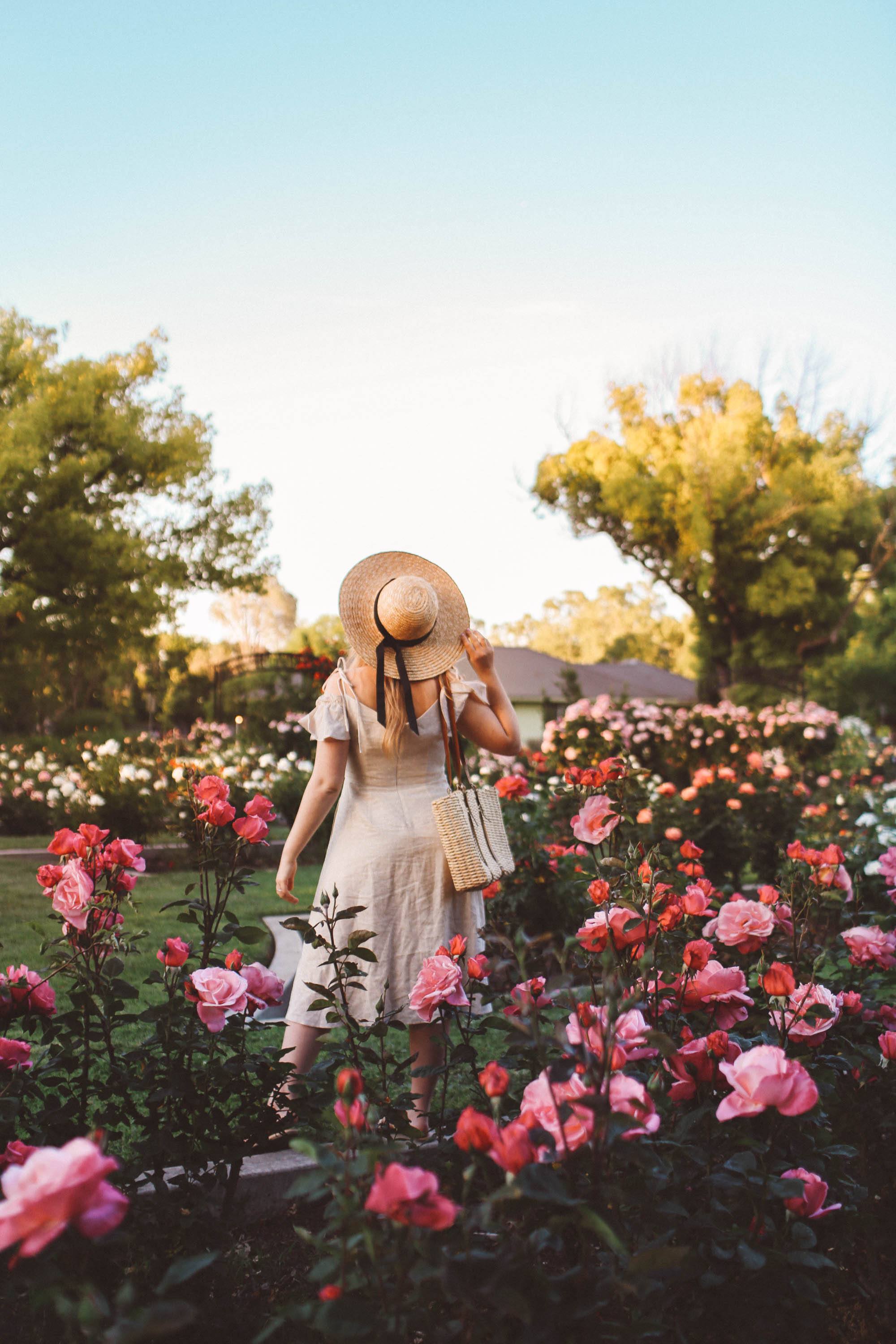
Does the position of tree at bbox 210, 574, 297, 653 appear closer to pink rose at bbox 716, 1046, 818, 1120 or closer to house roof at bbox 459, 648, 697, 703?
house roof at bbox 459, 648, 697, 703

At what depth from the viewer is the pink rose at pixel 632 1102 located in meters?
0.95

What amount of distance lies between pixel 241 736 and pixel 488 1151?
10825mm

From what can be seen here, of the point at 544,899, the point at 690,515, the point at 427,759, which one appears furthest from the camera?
the point at 690,515

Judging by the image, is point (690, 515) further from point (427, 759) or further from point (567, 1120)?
point (567, 1120)

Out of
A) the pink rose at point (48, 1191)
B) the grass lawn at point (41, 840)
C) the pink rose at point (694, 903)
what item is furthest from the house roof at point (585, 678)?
the pink rose at point (48, 1191)

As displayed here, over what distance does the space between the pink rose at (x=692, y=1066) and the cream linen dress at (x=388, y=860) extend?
1.05 metres

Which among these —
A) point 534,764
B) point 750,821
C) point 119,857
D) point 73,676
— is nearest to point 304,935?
point 119,857

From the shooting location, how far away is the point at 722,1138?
1407 mm

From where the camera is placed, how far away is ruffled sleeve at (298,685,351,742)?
2.42 m

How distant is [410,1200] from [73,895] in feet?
3.20

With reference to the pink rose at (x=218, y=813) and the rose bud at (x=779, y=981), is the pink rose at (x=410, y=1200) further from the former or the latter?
the pink rose at (x=218, y=813)

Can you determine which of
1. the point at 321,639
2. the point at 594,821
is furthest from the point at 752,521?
the point at 594,821

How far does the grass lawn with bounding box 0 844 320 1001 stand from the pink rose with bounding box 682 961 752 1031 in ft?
8.09

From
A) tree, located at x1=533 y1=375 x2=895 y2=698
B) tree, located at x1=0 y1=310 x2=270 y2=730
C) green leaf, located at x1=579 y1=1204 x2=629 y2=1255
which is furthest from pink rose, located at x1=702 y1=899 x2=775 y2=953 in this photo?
tree, located at x1=533 y1=375 x2=895 y2=698
